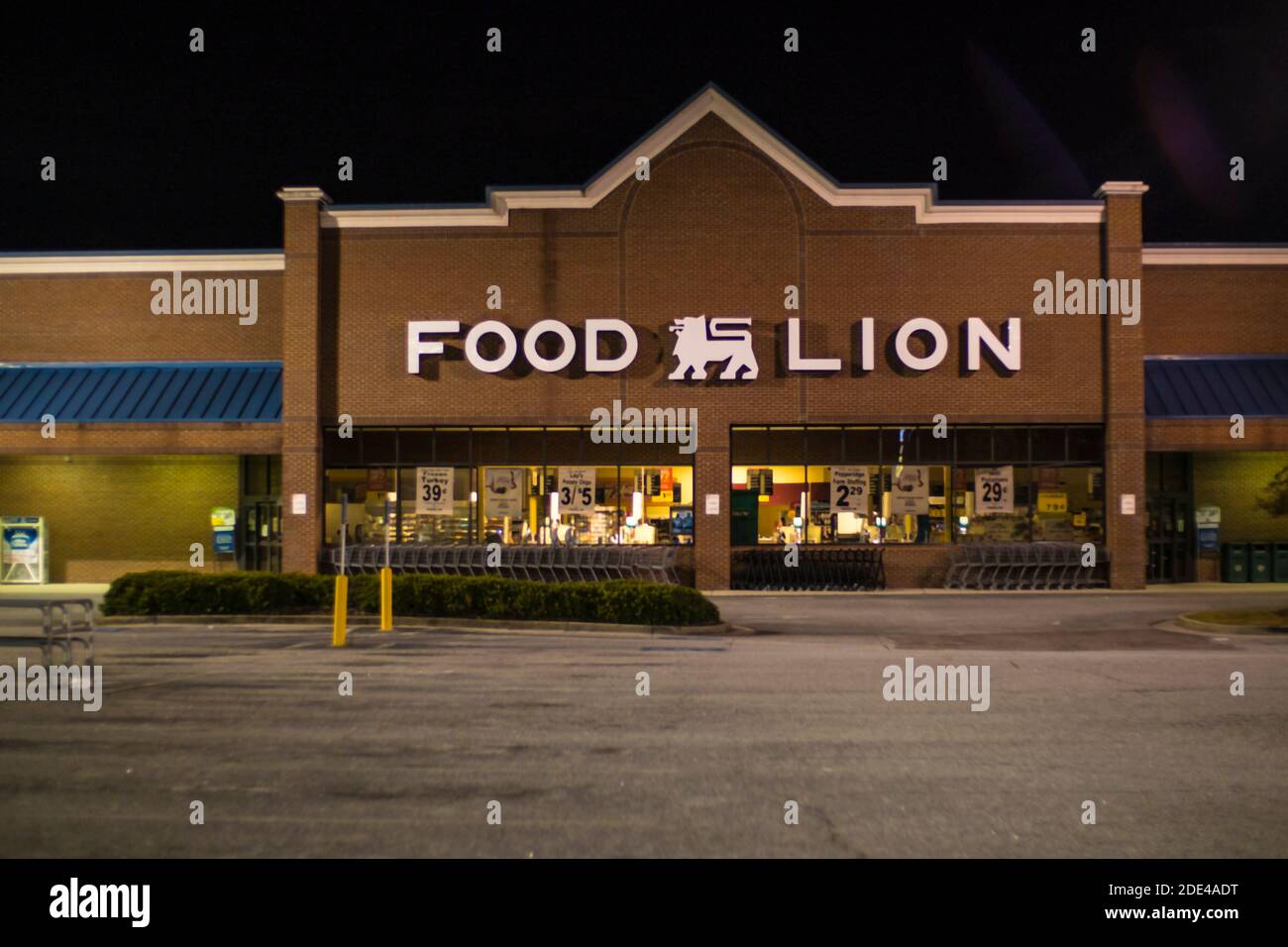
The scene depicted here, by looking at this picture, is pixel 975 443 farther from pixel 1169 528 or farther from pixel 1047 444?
pixel 1169 528

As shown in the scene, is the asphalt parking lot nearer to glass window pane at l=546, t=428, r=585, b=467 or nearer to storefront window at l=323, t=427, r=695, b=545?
storefront window at l=323, t=427, r=695, b=545

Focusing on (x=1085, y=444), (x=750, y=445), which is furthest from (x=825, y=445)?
(x=1085, y=444)

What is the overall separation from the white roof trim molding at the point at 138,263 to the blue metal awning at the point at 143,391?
2.49 meters

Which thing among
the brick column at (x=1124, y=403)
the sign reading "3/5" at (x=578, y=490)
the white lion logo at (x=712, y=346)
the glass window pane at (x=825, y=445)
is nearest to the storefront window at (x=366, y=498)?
the sign reading "3/5" at (x=578, y=490)

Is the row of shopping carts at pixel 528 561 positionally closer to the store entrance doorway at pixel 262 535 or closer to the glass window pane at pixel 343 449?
the glass window pane at pixel 343 449

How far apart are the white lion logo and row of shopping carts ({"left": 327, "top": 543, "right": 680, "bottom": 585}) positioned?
4522mm

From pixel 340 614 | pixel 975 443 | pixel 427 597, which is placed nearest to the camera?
pixel 340 614

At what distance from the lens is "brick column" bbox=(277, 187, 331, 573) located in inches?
1183

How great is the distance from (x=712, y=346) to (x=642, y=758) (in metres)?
21.2

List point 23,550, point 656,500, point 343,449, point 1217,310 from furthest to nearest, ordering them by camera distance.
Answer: point 1217,310, point 23,550, point 343,449, point 656,500

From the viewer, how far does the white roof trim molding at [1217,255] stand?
32.2 metres

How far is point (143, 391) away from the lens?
31.8m

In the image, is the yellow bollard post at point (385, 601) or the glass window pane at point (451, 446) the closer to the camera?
the yellow bollard post at point (385, 601)

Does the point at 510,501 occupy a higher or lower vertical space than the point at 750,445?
lower
